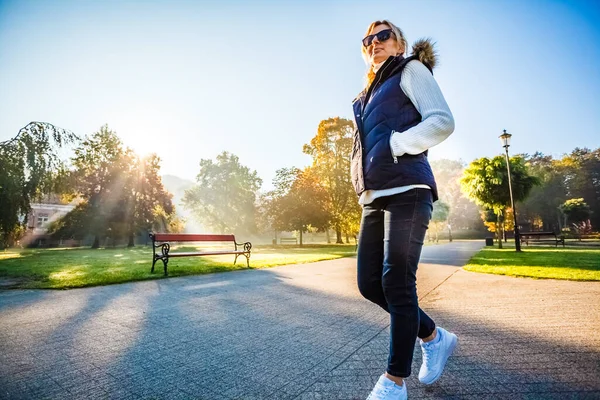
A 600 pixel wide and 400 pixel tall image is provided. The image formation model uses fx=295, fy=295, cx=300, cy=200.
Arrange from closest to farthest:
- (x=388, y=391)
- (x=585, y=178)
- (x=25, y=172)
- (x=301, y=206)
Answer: (x=388, y=391) < (x=25, y=172) < (x=301, y=206) < (x=585, y=178)

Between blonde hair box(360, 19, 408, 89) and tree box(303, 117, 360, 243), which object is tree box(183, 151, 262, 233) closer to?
tree box(303, 117, 360, 243)

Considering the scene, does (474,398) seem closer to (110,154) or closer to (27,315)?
(27,315)

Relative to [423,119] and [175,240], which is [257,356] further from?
[175,240]

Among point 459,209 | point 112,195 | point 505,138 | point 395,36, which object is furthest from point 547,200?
point 112,195

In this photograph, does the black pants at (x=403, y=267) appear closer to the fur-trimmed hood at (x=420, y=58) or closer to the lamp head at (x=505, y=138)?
the fur-trimmed hood at (x=420, y=58)

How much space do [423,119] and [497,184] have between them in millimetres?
20436

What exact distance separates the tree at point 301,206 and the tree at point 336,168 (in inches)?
40.4

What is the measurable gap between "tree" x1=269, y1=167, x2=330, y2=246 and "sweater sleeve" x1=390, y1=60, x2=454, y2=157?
2639 cm

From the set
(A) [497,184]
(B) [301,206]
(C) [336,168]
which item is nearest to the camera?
(A) [497,184]

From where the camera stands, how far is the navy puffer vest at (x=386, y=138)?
62.7 inches

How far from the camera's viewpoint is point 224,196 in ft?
167

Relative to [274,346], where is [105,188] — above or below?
above

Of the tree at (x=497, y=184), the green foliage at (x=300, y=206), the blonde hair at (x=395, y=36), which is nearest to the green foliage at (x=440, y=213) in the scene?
the green foliage at (x=300, y=206)

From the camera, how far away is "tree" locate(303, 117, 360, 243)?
29438 millimetres
